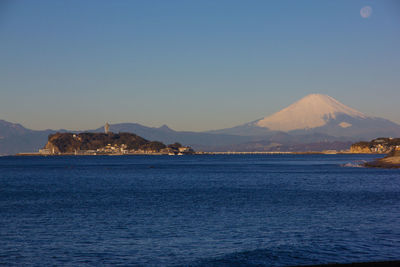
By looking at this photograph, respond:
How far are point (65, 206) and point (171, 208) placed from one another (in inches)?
400

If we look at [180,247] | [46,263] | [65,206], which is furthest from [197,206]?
[46,263]

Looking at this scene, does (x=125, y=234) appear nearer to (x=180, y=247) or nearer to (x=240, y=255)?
(x=180, y=247)

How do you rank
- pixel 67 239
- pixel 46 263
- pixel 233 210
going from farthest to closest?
1. pixel 233 210
2. pixel 67 239
3. pixel 46 263

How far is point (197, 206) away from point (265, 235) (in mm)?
16984

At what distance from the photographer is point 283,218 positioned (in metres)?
36.2

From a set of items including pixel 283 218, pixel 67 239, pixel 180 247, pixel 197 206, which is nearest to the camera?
pixel 180 247

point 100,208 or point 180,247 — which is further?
point 100,208

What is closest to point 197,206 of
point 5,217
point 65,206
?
point 65,206

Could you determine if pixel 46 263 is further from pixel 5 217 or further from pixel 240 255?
A: pixel 5 217

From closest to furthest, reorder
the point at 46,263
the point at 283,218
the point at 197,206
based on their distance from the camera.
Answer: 1. the point at 46,263
2. the point at 283,218
3. the point at 197,206

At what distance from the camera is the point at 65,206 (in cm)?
4612

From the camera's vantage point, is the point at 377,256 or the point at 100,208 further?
the point at 100,208

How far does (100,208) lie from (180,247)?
2036 cm

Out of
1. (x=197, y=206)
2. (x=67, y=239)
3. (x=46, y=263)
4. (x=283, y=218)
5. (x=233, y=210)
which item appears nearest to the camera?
(x=46, y=263)
